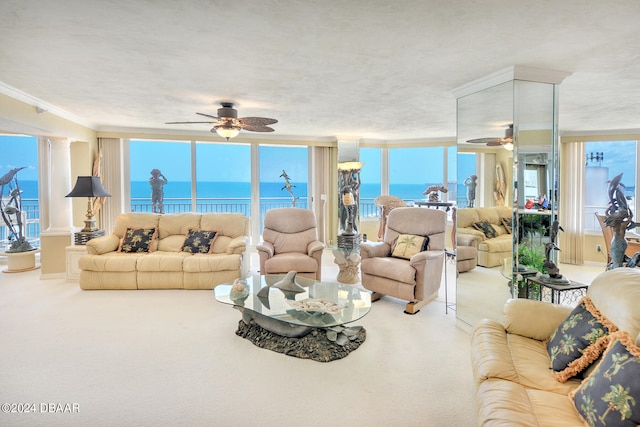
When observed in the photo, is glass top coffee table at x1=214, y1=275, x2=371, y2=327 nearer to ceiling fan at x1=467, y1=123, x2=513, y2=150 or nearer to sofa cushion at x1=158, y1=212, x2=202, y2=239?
ceiling fan at x1=467, y1=123, x2=513, y2=150

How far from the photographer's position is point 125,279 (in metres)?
4.46

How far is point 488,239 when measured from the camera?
324cm

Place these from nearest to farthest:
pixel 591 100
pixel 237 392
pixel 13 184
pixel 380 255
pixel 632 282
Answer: pixel 632 282 → pixel 237 392 → pixel 591 100 → pixel 380 255 → pixel 13 184

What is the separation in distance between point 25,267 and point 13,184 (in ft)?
5.18

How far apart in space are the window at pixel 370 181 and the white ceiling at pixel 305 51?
324 cm

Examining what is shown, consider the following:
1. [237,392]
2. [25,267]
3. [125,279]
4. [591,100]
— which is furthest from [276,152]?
[237,392]

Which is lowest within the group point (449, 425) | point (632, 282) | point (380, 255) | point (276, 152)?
point (449, 425)

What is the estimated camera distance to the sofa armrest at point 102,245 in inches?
179

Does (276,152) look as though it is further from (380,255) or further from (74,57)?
(74,57)

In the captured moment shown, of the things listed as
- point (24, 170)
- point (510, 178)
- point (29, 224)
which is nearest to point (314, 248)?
point (510, 178)

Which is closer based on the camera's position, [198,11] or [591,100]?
[198,11]

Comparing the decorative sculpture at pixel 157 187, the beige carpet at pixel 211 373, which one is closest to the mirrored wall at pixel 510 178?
the beige carpet at pixel 211 373

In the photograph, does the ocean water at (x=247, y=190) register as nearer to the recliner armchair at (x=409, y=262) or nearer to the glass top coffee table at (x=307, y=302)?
the recliner armchair at (x=409, y=262)

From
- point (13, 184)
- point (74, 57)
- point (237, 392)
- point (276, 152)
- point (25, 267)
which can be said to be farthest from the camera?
point (276, 152)
